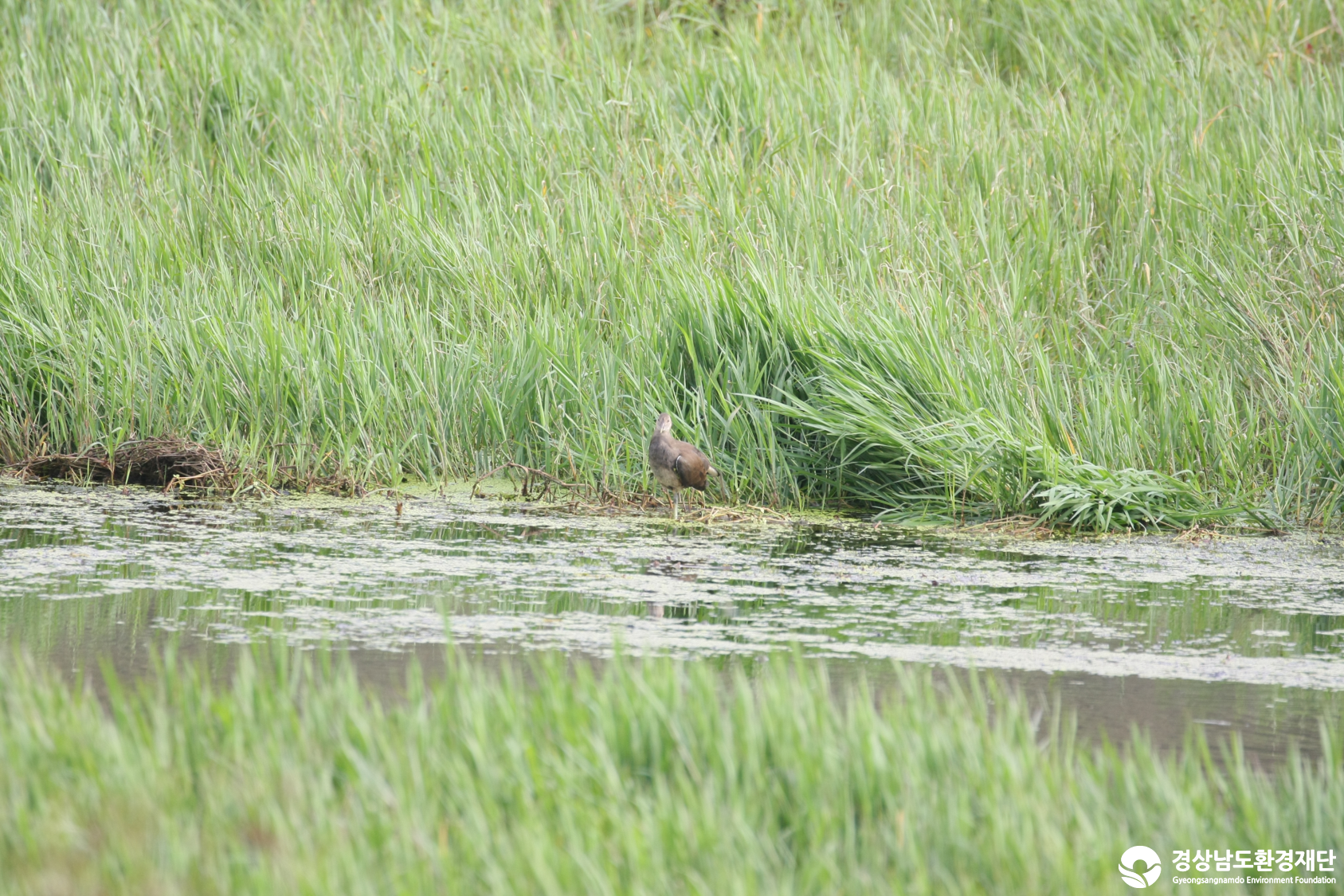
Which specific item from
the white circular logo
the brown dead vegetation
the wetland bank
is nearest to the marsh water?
the wetland bank

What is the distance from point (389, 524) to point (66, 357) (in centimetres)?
196

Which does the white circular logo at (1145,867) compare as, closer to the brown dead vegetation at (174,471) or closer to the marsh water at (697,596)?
the marsh water at (697,596)

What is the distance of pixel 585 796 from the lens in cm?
288

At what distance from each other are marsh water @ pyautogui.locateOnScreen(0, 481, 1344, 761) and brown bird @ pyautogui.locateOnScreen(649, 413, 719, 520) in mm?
199

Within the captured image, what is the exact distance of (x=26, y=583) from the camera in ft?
16.1

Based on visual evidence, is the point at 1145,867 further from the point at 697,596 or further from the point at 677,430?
the point at 677,430

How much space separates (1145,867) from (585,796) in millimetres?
1058

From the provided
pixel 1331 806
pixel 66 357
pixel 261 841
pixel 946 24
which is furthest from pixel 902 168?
pixel 261 841

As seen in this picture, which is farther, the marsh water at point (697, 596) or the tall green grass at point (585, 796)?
the marsh water at point (697, 596)

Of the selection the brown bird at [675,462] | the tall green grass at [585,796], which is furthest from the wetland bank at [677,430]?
the brown bird at [675,462]

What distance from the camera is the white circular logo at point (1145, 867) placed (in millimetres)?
2799

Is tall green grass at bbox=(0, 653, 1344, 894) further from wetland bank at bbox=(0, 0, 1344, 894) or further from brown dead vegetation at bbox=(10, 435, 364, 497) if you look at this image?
brown dead vegetation at bbox=(10, 435, 364, 497)

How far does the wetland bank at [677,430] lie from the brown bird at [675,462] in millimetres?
211

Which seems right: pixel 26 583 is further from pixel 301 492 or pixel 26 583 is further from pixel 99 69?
pixel 99 69
